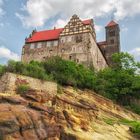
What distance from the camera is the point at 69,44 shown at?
64.3 meters

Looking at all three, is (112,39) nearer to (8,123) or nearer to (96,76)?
(96,76)

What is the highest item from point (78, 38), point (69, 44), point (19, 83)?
point (78, 38)

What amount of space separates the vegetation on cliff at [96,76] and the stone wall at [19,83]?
1.05m

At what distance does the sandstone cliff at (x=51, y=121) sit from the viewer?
22594 mm

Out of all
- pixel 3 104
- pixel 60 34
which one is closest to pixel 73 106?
pixel 3 104

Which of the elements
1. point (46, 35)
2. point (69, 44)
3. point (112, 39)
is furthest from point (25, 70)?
point (112, 39)

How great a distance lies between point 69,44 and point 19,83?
105 ft

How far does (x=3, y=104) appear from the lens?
24703 millimetres

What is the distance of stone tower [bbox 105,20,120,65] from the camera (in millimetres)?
88125

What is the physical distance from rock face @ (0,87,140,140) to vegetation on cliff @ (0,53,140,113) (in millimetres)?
4870

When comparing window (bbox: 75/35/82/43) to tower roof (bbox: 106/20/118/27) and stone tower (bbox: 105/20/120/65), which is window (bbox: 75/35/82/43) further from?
tower roof (bbox: 106/20/118/27)

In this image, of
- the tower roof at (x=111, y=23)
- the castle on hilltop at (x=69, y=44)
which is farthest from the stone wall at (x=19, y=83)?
the tower roof at (x=111, y=23)

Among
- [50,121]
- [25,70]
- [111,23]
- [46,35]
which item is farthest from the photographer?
[111,23]

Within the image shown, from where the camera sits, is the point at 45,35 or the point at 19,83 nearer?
the point at 19,83
